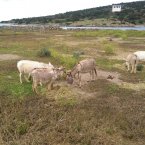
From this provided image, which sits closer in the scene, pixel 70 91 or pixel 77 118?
pixel 77 118

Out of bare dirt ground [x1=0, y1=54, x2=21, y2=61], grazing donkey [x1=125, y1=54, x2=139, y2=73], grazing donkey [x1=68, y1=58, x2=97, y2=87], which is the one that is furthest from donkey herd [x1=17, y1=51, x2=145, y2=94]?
bare dirt ground [x1=0, y1=54, x2=21, y2=61]

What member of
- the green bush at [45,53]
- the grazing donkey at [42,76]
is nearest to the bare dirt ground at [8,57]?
the green bush at [45,53]

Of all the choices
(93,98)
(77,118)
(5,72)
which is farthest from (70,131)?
(5,72)

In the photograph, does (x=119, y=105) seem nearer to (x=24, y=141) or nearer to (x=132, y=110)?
(x=132, y=110)

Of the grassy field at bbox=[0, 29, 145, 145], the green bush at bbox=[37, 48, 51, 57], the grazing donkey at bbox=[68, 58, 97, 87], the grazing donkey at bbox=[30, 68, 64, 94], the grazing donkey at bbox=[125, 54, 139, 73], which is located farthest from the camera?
the green bush at bbox=[37, 48, 51, 57]

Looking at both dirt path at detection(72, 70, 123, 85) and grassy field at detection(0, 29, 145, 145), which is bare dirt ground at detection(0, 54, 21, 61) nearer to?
grassy field at detection(0, 29, 145, 145)

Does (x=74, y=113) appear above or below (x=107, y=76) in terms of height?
above

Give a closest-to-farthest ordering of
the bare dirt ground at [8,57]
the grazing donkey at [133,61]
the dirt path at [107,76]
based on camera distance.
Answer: the dirt path at [107,76]
the grazing donkey at [133,61]
the bare dirt ground at [8,57]

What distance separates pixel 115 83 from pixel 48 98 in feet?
14.5

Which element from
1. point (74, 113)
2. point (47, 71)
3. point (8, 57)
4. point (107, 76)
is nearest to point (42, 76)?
point (47, 71)

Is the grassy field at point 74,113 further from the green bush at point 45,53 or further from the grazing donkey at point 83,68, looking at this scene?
Result: the green bush at point 45,53

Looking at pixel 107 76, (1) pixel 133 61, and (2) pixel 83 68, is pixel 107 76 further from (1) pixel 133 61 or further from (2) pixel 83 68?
(1) pixel 133 61

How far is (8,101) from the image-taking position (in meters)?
13.6

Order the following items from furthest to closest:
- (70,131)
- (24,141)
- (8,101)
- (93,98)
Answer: (93,98) → (8,101) → (70,131) → (24,141)
